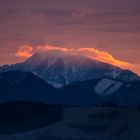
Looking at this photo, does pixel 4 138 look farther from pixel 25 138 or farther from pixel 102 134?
pixel 102 134

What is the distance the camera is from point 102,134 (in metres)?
199

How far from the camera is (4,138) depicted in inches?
7781

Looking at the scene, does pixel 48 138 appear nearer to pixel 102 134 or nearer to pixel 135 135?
pixel 102 134

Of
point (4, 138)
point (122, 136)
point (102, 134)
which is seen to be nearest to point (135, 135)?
point (122, 136)

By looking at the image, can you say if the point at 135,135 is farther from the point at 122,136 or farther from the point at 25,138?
the point at 25,138

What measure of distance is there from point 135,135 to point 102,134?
1662cm

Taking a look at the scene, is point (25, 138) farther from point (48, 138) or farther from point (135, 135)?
point (135, 135)

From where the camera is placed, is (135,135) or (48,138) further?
(48,138)

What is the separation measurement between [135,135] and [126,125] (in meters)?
14.4

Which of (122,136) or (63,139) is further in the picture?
(63,139)

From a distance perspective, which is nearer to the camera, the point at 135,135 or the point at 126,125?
the point at 135,135

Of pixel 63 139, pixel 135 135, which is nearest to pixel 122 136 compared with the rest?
pixel 135 135

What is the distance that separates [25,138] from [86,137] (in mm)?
20163

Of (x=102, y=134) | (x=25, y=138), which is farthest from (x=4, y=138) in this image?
(x=102, y=134)
